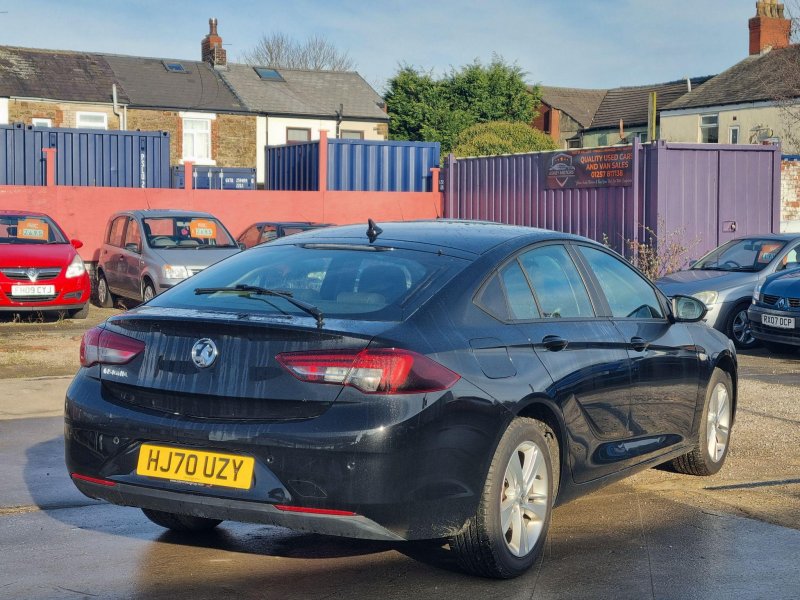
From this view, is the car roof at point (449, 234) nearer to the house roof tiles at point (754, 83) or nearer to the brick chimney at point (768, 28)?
the house roof tiles at point (754, 83)

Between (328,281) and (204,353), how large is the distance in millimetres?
751

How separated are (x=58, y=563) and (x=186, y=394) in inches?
46.1

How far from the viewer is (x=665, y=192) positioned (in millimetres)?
20250

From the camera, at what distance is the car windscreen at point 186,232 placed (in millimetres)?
18016

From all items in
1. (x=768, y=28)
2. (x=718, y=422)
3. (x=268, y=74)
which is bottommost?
(x=718, y=422)

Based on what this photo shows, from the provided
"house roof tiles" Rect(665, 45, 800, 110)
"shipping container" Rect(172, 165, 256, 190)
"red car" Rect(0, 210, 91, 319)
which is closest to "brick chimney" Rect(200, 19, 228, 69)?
"shipping container" Rect(172, 165, 256, 190)

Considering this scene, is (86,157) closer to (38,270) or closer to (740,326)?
(38,270)

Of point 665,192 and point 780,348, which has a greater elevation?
point 665,192

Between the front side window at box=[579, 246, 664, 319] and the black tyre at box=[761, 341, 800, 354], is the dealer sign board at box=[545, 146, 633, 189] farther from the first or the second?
the front side window at box=[579, 246, 664, 319]

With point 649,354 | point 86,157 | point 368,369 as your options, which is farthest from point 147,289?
point 368,369

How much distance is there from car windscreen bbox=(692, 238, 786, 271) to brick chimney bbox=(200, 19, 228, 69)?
1348 inches

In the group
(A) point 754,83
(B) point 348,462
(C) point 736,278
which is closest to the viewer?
(B) point 348,462

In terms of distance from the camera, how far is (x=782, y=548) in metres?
5.55

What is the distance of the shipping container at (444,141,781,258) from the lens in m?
20.4
